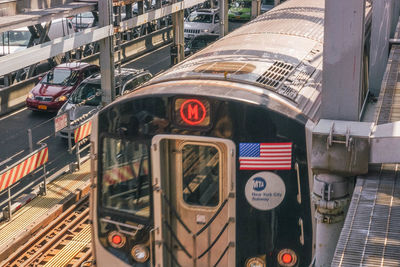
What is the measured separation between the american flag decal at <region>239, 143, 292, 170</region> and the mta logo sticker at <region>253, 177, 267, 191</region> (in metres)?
0.12

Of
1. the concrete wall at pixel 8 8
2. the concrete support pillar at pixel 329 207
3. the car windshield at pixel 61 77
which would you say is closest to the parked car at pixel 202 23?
the car windshield at pixel 61 77

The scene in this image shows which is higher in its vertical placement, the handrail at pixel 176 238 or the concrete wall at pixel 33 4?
the concrete wall at pixel 33 4

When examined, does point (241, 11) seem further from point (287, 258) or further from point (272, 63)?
point (287, 258)

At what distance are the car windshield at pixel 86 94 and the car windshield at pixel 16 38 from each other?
24.1ft

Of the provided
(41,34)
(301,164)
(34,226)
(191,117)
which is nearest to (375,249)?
(301,164)

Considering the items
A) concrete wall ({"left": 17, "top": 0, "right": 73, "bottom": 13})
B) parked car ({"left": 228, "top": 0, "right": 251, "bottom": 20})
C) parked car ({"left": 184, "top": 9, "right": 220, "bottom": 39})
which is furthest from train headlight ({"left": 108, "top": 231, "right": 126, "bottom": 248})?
parked car ({"left": 228, "top": 0, "right": 251, "bottom": 20})

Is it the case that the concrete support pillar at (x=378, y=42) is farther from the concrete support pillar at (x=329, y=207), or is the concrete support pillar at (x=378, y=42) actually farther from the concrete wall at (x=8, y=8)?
the concrete wall at (x=8, y=8)

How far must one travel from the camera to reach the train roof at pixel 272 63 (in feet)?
24.7

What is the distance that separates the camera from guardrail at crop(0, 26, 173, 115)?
20766mm

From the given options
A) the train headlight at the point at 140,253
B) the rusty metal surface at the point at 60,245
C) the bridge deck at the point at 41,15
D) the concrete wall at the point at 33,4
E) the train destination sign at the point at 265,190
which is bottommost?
the rusty metal surface at the point at 60,245

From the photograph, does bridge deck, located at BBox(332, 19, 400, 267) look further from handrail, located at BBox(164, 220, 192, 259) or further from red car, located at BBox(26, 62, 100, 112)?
red car, located at BBox(26, 62, 100, 112)

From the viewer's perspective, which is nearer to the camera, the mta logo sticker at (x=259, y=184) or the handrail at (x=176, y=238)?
the mta logo sticker at (x=259, y=184)

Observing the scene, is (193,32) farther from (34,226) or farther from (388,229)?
(388,229)

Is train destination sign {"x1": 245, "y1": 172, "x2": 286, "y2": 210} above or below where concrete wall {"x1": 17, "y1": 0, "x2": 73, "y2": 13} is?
below
